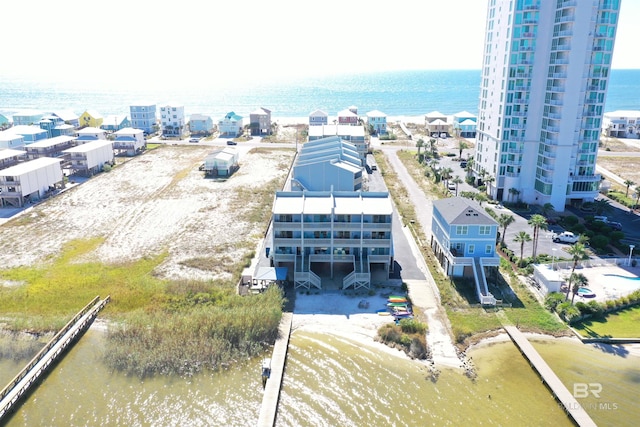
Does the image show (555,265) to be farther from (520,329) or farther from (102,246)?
(102,246)

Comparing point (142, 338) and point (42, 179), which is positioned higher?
point (42, 179)

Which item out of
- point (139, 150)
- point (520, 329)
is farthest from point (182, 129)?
point (520, 329)

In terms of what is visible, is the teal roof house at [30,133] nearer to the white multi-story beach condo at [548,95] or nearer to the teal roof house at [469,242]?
the white multi-story beach condo at [548,95]

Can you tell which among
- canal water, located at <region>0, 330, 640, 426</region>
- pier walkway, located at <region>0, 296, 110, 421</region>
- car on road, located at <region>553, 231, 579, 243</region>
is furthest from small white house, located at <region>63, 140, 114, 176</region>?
car on road, located at <region>553, 231, 579, 243</region>

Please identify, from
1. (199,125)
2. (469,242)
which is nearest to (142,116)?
(199,125)

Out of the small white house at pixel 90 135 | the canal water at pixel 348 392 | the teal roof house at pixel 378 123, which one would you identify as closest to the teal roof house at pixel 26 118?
the small white house at pixel 90 135

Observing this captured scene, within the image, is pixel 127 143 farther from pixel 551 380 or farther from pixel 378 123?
pixel 551 380
